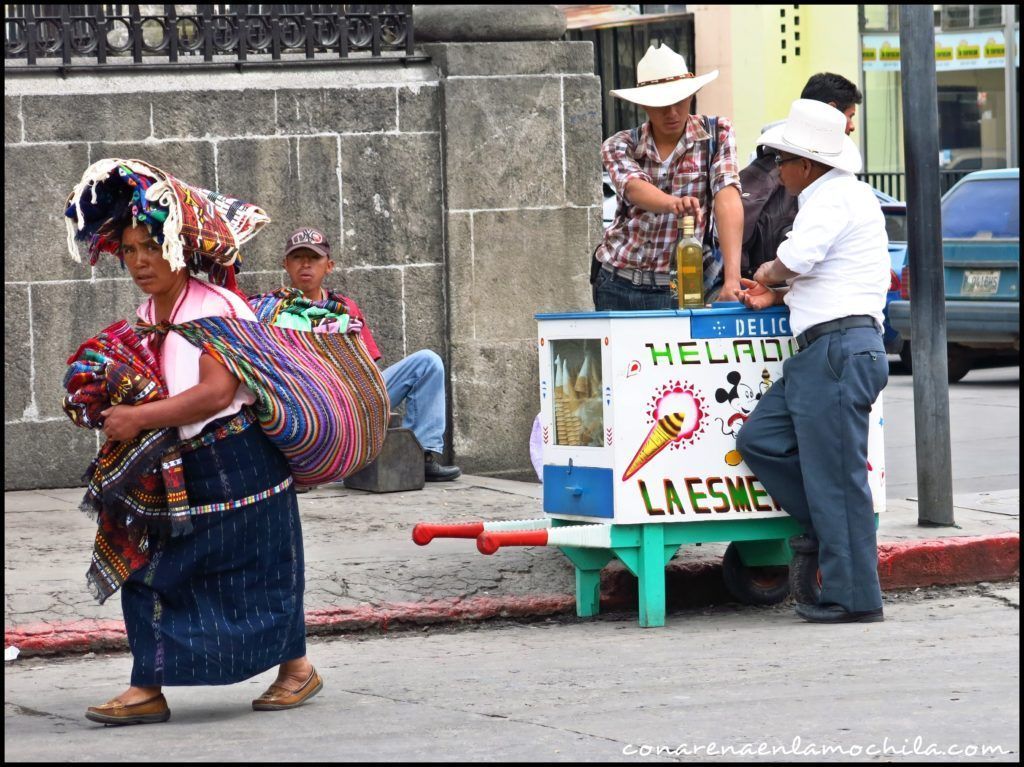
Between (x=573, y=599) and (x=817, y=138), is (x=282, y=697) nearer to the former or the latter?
(x=573, y=599)

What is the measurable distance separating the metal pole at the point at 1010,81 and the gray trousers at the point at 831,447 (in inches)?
844

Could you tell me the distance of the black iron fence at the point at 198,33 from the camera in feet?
29.4

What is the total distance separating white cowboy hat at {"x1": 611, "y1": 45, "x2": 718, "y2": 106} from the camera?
6.76m

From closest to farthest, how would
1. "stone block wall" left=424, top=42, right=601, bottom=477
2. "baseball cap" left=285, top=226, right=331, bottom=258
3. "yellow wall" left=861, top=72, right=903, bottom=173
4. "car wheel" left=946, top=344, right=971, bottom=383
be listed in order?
"baseball cap" left=285, top=226, right=331, bottom=258 → "stone block wall" left=424, top=42, right=601, bottom=477 → "car wheel" left=946, top=344, right=971, bottom=383 → "yellow wall" left=861, top=72, right=903, bottom=173

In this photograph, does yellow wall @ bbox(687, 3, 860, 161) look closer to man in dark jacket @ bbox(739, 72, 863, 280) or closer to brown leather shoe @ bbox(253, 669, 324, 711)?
man in dark jacket @ bbox(739, 72, 863, 280)

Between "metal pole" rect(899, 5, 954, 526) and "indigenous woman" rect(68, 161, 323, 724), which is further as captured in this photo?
"metal pole" rect(899, 5, 954, 526)

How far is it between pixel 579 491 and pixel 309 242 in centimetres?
274

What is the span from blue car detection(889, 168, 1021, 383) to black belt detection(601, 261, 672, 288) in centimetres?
687

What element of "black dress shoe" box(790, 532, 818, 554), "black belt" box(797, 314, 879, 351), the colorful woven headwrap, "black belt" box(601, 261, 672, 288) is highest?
the colorful woven headwrap

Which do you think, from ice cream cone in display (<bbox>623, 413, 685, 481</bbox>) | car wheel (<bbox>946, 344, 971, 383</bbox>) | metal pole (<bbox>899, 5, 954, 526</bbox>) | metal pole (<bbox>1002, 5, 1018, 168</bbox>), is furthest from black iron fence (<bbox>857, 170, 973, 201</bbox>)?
ice cream cone in display (<bbox>623, 413, 685, 481</bbox>)

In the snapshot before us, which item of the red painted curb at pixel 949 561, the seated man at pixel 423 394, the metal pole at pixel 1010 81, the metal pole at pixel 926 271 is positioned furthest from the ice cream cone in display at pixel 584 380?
the metal pole at pixel 1010 81

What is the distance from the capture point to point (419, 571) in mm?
6922

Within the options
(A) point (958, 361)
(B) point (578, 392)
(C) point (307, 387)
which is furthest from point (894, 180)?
(C) point (307, 387)

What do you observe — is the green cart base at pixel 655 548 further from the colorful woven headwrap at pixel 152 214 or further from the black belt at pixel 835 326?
the colorful woven headwrap at pixel 152 214
